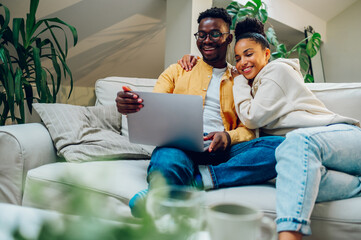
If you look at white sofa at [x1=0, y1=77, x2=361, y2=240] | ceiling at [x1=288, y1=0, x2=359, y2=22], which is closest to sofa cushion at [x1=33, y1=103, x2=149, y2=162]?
white sofa at [x1=0, y1=77, x2=361, y2=240]

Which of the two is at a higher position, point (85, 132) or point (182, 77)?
point (182, 77)

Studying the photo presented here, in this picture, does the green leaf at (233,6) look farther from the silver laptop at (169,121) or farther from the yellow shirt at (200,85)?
the silver laptop at (169,121)

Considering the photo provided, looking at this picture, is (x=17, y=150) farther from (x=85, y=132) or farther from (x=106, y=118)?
(x=106, y=118)

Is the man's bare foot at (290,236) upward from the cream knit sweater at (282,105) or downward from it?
downward

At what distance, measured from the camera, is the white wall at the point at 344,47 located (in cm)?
404

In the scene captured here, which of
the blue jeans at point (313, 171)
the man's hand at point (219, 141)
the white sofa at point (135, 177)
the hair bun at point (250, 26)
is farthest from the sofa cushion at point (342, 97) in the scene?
the man's hand at point (219, 141)

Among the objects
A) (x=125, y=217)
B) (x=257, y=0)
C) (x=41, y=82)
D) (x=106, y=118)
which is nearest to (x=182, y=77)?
(x=106, y=118)

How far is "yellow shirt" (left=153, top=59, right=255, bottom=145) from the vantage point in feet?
4.31

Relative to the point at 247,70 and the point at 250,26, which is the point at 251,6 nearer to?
the point at 250,26

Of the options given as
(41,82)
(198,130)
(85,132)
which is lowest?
(85,132)

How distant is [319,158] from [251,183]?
258 millimetres

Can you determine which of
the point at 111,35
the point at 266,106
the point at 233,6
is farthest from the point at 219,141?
the point at 111,35

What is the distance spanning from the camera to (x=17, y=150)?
3.49 feet

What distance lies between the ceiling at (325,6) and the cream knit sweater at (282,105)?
3048mm
